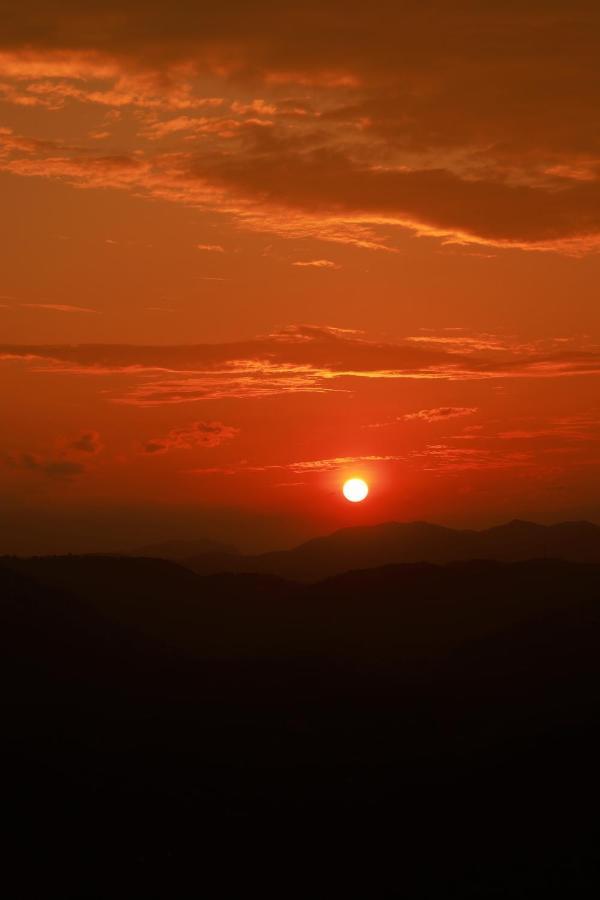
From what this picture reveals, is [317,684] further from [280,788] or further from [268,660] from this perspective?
[280,788]

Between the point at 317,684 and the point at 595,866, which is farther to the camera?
the point at 317,684

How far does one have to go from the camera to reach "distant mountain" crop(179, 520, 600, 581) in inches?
5084

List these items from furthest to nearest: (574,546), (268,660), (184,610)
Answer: (574,546), (184,610), (268,660)

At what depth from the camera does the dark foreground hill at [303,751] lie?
32.4m

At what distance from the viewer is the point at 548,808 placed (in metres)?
34.5

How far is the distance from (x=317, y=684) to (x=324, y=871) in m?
14.8

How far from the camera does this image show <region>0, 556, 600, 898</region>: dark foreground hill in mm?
32406

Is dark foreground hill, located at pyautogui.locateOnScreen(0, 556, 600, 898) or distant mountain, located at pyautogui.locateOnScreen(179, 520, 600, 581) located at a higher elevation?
distant mountain, located at pyautogui.locateOnScreen(179, 520, 600, 581)

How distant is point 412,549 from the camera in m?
154

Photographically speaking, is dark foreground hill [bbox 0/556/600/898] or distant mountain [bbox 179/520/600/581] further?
distant mountain [bbox 179/520/600/581]

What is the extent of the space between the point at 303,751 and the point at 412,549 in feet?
377

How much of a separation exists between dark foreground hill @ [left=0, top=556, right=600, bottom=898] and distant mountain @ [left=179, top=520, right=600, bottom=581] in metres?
67.3

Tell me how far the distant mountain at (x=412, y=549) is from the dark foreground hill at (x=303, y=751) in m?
67.3

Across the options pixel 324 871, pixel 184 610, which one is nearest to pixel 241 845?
pixel 324 871
